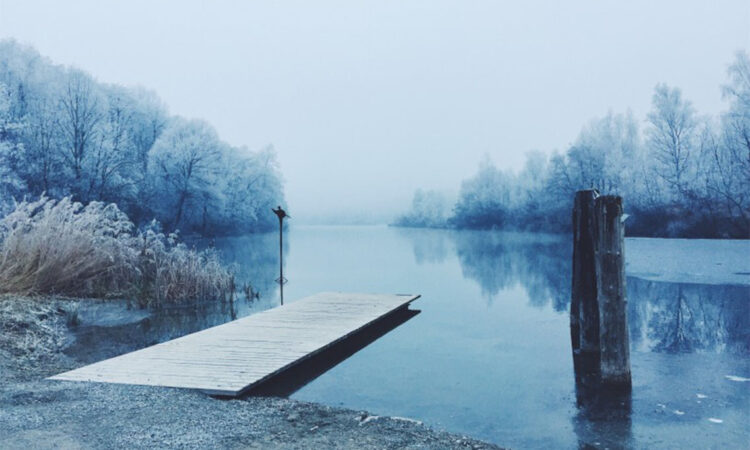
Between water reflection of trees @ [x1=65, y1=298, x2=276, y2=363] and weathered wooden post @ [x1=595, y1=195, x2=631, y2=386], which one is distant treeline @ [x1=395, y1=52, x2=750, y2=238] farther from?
weathered wooden post @ [x1=595, y1=195, x2=631, y2=386]

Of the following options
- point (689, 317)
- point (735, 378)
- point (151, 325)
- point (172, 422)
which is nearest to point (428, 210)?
point (689, 317)

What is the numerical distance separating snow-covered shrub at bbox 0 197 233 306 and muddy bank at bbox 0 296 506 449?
5.11m

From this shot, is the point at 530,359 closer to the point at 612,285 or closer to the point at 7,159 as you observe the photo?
the point at 612,285

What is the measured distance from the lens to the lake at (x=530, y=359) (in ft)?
18.5

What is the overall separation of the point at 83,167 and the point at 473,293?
2228 cm

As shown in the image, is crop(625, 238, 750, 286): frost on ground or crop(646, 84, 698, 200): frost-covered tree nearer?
crop(625, 238, 750, 286): frost on ground

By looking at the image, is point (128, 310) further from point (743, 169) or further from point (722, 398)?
point (743, 169)

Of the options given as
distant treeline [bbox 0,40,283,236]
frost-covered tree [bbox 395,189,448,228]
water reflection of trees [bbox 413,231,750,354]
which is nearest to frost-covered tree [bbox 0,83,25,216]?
distant treeline [bbox 0,40,283,236]

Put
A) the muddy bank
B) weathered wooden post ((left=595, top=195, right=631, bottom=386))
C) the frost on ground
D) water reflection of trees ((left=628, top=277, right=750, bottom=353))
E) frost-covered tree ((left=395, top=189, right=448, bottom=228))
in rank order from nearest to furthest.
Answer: the muddy bank
weathered wooden post ((left=595, top=195, right=631, bottom=386))
water reflection of trees ((left=628, top=277, right=750, bottom=353))
the frost on ground
frost-covered tree ((left=395, top=189, right=448, bottom=228))

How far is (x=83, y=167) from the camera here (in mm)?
29047

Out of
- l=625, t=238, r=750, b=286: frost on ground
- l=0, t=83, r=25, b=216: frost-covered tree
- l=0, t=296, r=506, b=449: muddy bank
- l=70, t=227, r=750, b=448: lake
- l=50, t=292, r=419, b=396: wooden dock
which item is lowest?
l=70, t=227, r=750, b=448: lake

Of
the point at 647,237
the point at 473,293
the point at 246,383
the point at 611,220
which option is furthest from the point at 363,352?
the point at 647,237

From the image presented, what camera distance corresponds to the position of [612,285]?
20.8 feet

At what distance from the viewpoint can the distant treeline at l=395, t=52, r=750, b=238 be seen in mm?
32250
